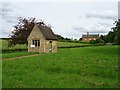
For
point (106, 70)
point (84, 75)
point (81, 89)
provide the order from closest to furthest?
point (81, 89) → point (84, 75) → point (106, 70)

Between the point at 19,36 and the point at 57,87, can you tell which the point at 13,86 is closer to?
the point at 57,87

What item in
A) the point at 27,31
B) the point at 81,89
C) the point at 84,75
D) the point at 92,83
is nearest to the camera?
the point at 81,89

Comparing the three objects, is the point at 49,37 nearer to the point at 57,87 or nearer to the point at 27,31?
the point at 27,31

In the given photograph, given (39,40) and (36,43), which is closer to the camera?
(39,40)

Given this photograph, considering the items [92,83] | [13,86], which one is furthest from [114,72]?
[13,86]

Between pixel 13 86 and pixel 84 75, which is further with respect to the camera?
pixel 84 75

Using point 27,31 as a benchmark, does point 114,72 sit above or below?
below

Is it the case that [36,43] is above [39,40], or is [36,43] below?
below

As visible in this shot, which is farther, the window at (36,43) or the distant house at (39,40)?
the window at (36,43)

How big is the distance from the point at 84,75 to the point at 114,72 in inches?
78.9

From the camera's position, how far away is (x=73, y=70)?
17.0 m

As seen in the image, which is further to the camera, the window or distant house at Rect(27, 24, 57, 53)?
the window

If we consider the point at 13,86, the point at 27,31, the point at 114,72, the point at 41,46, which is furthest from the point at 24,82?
the point at 27,31

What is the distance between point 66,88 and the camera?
37.5 ft
